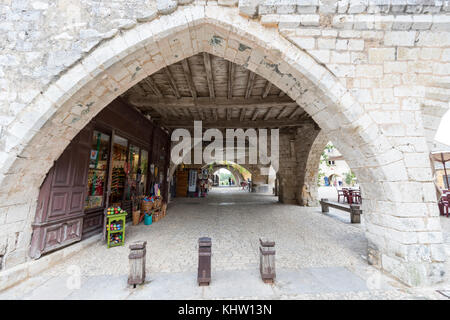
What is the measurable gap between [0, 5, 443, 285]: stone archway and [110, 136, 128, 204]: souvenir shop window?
7.26 feet

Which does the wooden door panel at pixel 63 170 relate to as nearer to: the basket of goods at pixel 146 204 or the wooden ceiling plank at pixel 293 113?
the basket of goods at pixel 146 204

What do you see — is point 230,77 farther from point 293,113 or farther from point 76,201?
point 76,201

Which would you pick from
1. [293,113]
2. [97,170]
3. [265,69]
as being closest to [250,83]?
[265,69]

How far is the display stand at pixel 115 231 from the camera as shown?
3.13m

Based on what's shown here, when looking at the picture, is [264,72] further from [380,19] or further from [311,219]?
[311,219]

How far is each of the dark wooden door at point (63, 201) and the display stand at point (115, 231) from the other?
43cm

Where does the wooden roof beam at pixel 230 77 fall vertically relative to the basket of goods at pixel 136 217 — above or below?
above

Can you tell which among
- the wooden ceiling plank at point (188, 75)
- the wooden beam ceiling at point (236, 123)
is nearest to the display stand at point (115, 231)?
the wooden ceiling plank at point (188, 75)

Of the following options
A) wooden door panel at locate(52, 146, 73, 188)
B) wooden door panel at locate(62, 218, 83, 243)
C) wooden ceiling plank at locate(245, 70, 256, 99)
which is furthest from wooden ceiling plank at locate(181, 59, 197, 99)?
wooden door panel at locate(62, 218, 83, 243)

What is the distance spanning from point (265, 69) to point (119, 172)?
4.51 meters

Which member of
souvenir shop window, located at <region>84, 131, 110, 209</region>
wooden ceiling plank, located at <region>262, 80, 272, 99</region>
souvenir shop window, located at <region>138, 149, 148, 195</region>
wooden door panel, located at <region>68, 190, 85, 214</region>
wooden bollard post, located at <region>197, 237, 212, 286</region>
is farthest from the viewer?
souvenir shop window, located at <region>138, 149, 148, 195</region>

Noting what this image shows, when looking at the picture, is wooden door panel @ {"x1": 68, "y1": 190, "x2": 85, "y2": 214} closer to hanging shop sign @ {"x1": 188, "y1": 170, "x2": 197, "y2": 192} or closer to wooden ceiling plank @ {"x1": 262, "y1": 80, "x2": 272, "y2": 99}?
wooden ceiling plank @ {"x1": 262, "y1": 80, "x2": 272, "y2": 99}

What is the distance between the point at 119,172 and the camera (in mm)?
4773

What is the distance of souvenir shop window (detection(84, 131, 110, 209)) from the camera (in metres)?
3.54
